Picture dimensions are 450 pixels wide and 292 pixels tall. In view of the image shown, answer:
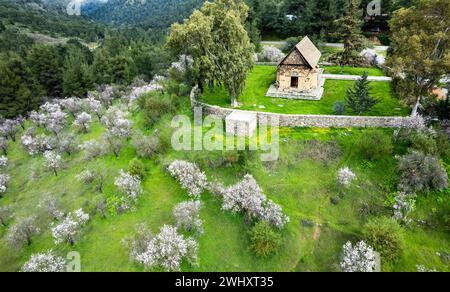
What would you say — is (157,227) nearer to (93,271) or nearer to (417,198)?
(93,271)

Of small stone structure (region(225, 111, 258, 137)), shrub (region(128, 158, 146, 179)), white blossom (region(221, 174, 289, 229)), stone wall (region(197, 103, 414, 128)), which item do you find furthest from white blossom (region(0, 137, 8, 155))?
stone wall (region(197, 103, 414, 128))

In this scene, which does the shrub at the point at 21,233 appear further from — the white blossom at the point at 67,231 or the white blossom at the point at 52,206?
the white blossom at the point at 67,231

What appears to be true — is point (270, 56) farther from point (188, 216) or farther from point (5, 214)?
point (5, 214)

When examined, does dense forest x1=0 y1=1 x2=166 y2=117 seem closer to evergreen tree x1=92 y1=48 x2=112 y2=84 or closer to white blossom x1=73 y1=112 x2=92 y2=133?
evergreen tree x1=92 y1=48 x2=112 y2=84

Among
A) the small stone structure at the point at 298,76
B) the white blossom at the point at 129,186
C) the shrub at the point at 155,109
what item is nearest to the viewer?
the white blossom at the point at 129,186

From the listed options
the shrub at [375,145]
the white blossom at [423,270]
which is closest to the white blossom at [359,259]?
the white blossom at [423,270]
